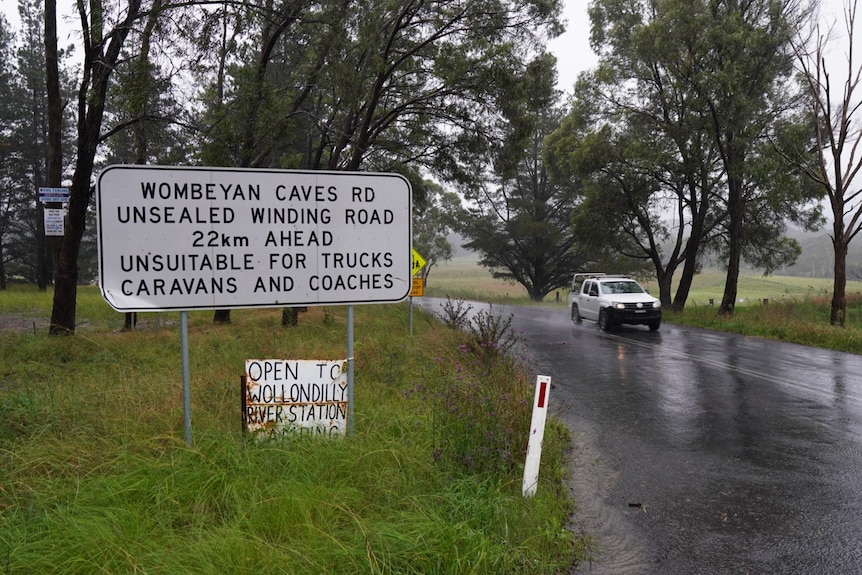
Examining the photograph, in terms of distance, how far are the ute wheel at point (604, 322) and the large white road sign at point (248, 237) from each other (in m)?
14.6

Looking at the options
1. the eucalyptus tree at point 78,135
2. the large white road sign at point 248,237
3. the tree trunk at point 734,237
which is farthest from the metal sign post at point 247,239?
the tree trunk at point 734,237

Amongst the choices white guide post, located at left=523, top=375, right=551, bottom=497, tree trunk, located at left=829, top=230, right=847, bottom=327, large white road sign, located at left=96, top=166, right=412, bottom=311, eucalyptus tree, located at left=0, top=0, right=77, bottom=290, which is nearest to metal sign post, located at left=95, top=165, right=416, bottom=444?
large white road sign, located at left=96, top=166, right=412, bottom=311

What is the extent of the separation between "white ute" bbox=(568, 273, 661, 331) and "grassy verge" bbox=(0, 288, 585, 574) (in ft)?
41.1

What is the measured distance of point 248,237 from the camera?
4730mm

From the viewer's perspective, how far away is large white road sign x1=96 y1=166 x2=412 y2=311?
439 cm

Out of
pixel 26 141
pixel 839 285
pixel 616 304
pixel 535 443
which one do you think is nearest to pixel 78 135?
pixel 535 443

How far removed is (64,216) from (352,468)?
33.9ft

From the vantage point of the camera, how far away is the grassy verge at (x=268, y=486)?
10.3 ft

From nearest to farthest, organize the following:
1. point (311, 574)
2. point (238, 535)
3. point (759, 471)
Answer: point (311, 574) < point (238, 535) < point (759, 471)

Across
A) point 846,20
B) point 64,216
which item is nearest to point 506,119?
point 846,20

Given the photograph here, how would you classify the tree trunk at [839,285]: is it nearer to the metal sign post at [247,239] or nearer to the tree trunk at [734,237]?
the tree trunk at [734,237]

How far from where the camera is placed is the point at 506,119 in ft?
57.2

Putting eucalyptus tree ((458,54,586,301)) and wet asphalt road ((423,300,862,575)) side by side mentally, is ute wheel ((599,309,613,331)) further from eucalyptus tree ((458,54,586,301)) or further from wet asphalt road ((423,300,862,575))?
eucalyptus tree ((458,54,586,301))

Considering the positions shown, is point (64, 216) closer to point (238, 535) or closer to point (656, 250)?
point (238, 535)
